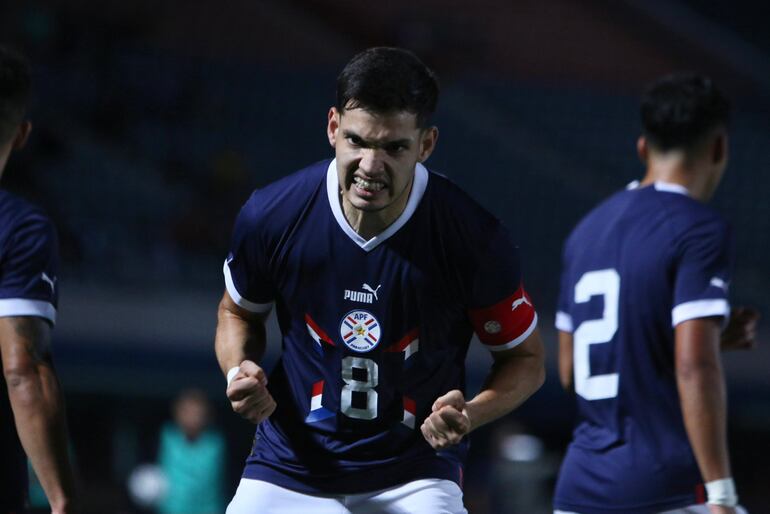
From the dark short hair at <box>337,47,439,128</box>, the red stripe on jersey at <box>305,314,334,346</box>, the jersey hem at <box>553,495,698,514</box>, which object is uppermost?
the dark short hair at <box>337,47,439,128</box>

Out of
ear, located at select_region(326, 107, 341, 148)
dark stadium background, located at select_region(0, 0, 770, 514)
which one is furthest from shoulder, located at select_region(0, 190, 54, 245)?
dark stadium background, located at select_region(0, 0, 770, 514)

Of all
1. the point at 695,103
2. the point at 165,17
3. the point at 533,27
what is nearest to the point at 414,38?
the point at 533,27

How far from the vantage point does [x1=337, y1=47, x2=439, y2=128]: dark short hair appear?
388 cm

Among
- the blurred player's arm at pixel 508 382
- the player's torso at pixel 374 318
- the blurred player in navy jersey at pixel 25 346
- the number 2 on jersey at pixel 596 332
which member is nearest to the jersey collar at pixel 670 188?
the number 2 on jersey at pixel 596 332

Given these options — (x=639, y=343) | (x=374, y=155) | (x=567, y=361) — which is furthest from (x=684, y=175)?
(x=374, y=155)

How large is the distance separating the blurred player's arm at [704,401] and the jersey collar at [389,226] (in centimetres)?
95

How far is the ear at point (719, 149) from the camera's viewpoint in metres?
4.55

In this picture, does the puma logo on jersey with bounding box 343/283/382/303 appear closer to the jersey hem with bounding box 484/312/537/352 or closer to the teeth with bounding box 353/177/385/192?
the teeth with bounding box 353/177/385/192

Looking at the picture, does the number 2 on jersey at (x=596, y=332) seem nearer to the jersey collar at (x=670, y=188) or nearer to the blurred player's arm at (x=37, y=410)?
the jersey collar at (x=670, y=188)

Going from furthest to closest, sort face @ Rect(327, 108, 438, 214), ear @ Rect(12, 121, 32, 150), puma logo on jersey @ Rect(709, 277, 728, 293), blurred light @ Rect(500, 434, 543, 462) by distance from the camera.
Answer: blurred light @ Rect(500, 434, 543, 462), ear @ Rect(12, 121, 32, 150), puma logo on jersey @ Rect(709, 277, 728, 293), face @ Rect(327, 108, 438, 214)

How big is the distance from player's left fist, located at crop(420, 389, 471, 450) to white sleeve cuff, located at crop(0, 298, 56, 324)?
1.21 metres

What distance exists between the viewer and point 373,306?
402cm

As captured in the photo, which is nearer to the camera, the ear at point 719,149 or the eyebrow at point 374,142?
the eyebrow at point 374,142

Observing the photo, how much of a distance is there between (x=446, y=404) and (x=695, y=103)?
1626 mm
